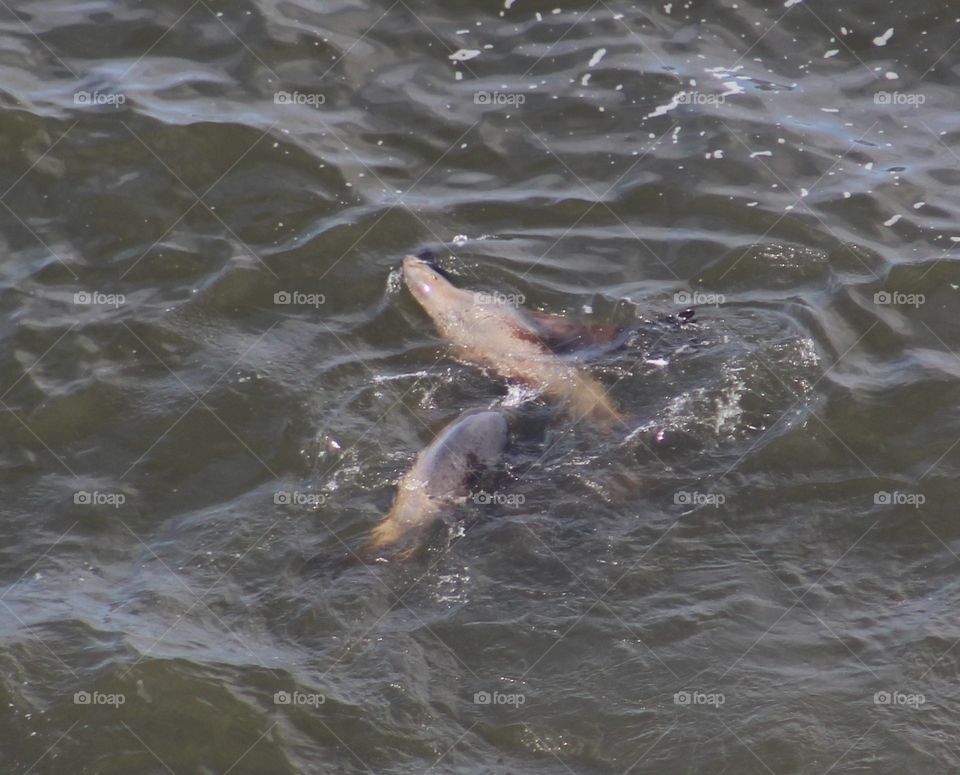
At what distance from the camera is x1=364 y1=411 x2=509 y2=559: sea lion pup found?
6.85m

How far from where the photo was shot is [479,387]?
7988mm

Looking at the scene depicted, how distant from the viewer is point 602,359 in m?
8.11

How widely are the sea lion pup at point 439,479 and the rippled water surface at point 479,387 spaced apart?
0.38 ft

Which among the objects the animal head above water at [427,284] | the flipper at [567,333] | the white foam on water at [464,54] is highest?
the white foam on water at [464,54]

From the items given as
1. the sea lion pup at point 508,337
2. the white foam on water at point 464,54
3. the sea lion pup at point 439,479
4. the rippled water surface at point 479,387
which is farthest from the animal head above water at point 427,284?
the white foam on water at point 464,54

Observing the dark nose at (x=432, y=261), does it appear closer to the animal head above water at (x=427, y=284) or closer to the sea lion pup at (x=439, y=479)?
the animal head above water at (x=427, y=284)

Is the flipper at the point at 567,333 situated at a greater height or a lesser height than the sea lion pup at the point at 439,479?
greater

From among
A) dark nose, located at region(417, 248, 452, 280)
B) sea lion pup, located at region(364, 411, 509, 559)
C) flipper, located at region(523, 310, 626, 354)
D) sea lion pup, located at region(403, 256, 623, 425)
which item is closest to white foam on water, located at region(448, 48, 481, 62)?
dark nose, located at region(417, 248, 452, 280)

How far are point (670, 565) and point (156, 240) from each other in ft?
15.4

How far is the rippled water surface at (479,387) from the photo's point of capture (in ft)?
19.7

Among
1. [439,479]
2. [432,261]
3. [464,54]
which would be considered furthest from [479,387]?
[464,54]

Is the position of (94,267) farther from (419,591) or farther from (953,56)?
(953,56)

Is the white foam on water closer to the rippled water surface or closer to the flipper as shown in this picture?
the rippled water surface

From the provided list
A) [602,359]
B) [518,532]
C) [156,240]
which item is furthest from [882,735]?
[156,240]
